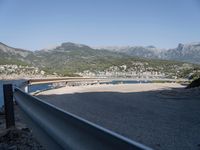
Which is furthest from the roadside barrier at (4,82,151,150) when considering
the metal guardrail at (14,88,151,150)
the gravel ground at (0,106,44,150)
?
the gravel ground at (0,106,44,150)

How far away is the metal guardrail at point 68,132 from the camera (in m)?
3.64

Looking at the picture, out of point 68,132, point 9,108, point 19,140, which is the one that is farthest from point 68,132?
point 9,108

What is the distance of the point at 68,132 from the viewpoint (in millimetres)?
5406

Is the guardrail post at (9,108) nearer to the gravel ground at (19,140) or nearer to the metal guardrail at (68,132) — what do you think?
the metal guardrail at (68,132)

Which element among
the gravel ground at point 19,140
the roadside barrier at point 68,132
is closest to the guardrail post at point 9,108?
the roadside barrier at point 68,132

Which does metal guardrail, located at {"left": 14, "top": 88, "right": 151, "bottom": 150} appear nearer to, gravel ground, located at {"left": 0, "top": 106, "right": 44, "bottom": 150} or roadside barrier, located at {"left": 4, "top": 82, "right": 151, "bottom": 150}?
roadside barrier, located at {"left": 4, "top": 82, "right": 151, "bottom": 150}

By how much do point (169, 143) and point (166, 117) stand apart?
15.5 ft

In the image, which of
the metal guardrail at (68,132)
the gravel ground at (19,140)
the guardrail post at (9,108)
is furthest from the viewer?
the guardrail post at (9,108)

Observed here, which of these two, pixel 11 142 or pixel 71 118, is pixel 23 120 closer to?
pixel 11 142

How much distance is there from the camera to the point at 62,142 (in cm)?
568

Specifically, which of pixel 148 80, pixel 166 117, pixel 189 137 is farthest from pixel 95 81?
pixel 189 137

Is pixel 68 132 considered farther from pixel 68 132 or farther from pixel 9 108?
pixel 9 108

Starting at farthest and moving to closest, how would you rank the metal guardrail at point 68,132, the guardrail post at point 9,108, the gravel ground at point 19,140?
the guardrail post at point 9,108 < the gravel ground at point 19,140 < the metal guardrail at point 68,132

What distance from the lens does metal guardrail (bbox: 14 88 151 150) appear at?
3.64 meters
